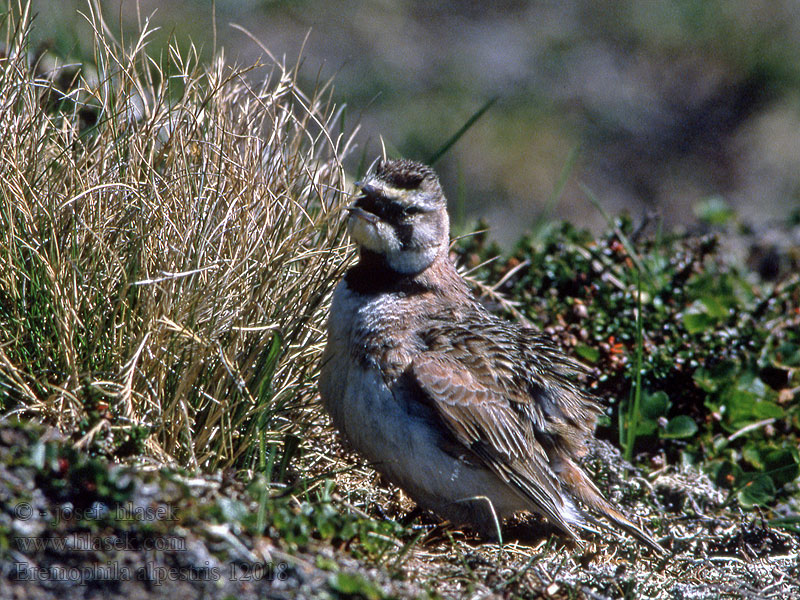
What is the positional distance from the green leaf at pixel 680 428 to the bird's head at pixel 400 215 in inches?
71.0

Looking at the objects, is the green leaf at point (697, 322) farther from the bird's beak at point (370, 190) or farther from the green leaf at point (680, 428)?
the bird's beak at point (370, 190)

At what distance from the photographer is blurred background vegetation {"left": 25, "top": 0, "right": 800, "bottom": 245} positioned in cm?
980

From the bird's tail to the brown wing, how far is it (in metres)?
0.07

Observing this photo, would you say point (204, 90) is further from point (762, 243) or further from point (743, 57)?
point (743, 57)

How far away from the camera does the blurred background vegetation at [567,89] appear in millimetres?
9805

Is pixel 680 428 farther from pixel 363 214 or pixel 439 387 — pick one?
pixel 363 214

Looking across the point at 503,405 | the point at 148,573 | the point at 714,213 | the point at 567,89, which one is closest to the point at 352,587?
the point at 148,573

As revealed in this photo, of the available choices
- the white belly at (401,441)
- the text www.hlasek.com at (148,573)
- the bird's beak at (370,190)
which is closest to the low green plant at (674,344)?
the white belly at (401,441)

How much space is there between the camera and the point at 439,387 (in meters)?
4.11

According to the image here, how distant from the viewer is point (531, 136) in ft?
33.4

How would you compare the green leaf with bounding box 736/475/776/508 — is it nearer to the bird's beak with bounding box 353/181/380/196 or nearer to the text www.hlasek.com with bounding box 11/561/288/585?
the bird's beak with bounding box 353/181/380/196

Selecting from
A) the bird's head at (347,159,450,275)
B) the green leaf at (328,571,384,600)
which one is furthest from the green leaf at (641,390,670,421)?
the green leaf at (328,571,384,600)

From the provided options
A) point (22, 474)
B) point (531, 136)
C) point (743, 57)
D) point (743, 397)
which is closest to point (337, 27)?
point (531, 136)

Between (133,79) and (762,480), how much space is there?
12.6 feet
